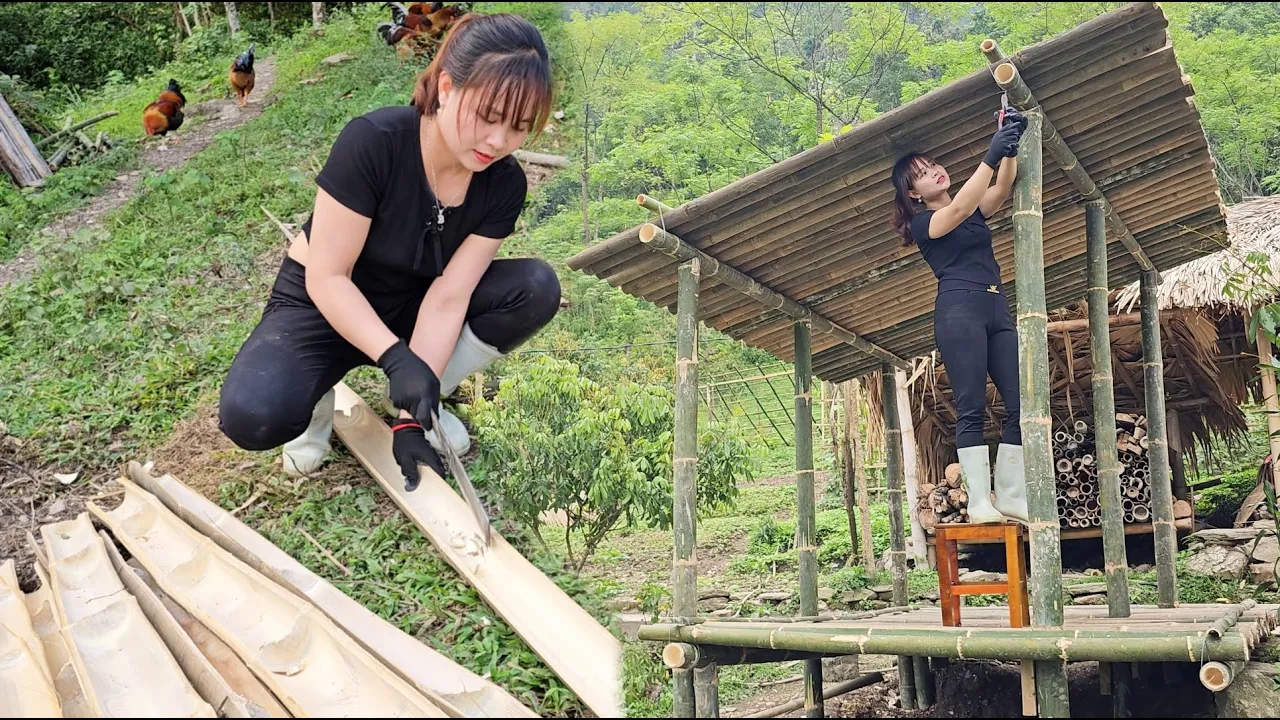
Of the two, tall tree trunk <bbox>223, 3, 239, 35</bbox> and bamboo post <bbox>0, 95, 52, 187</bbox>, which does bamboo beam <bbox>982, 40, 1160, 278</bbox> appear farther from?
tall tree trunk <bbox>223, 3, 239, 35</bbox>

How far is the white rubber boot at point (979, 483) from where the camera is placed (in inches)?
136

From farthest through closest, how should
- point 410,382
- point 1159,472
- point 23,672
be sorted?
1. point 1159,472
2. point 410,382
3. point 23,672

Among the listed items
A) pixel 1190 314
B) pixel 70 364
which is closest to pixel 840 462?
pixel 1190 314

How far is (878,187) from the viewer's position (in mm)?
3770

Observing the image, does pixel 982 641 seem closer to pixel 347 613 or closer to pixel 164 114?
pixel 347 613

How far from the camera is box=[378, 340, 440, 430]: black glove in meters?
2.66

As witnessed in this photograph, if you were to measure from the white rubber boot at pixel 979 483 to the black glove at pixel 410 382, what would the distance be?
182cm

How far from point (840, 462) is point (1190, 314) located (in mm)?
3645


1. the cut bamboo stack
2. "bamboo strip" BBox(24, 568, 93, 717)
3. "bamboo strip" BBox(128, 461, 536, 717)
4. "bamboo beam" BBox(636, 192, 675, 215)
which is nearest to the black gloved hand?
"bamboo beam" BBox(636, 192, 675, 215)

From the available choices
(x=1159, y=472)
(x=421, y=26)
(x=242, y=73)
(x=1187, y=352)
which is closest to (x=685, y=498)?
(x=1159, y=472)

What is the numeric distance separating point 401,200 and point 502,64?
0.54m

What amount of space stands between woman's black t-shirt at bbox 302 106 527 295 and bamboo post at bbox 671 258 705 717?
923 mm

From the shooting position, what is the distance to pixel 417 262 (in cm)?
289

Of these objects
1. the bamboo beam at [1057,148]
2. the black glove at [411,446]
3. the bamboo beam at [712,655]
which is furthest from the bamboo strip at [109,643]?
the bamboo beam at [1057,148]
